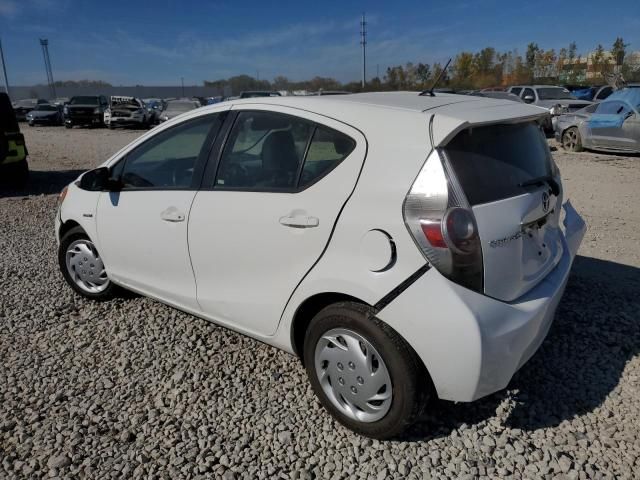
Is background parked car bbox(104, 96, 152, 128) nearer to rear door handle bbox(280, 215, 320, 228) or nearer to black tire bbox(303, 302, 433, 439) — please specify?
rear door handle bbox(280, 215, 320, 228)

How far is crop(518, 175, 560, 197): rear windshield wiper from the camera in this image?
8.25 ft

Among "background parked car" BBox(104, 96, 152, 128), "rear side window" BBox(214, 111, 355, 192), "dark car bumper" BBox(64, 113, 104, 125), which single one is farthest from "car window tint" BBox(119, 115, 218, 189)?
"dark car bumper" BBox(64, 113, 104, 125)

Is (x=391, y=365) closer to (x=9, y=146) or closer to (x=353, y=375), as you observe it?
(x=353, y=375)

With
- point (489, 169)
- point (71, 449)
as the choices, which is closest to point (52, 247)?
point (71, 449)

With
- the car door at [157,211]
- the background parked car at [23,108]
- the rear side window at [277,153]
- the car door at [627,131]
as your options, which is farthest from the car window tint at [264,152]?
the background parked car at [23,108]

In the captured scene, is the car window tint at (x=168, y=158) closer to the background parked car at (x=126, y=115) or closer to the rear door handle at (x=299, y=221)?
the rear door handle at (x=299, y=221)

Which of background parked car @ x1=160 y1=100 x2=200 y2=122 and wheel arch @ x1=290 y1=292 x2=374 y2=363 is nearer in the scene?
wheel arch @ x1=290 y1=292 x2=374 y2=363

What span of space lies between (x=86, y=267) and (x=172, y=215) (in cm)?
141

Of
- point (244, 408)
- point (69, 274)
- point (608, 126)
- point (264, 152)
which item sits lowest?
point (244, 408)

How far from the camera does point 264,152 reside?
9.49ft

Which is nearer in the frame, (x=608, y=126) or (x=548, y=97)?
(x=608, y=126)

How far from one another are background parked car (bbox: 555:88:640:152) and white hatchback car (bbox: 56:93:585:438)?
1070 cm

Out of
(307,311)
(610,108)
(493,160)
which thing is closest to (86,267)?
(307,311)

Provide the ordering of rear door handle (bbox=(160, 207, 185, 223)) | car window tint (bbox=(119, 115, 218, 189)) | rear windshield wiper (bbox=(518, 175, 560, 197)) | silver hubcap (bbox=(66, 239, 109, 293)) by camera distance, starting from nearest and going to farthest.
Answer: rear windshield wiper (bbox=(518, 175, 560, 197))
rear door handle (bbox=(160, 207, 185, 223))
car window tint (bbox=(119, 115, 218, 189))
silver hubcap (bbox=(66, 239, 109, 293))
